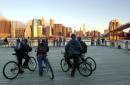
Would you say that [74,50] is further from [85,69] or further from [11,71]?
[11,71]

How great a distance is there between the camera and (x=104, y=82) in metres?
12.6

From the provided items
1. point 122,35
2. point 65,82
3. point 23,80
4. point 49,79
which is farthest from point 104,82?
point 122,35

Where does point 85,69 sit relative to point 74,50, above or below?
below

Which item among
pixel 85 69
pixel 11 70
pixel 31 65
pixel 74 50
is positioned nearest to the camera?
pixel 11 70

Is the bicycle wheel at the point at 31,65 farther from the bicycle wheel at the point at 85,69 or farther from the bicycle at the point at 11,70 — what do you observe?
the bicycle wheel at the point at 85,69

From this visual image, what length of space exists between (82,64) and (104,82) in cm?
200

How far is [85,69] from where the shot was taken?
14.5 m

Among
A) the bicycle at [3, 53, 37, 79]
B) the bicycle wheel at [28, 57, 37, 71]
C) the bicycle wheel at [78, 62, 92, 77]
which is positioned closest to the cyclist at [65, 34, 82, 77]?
the bicycle wheel at [78, 62, 92, 77]

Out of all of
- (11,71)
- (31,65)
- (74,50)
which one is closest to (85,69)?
(74,50)

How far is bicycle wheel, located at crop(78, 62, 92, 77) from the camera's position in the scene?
14380mm

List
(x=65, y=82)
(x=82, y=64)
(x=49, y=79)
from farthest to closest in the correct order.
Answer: (x=82, y=64) → (x=49, y=79) → (x=65, y=82)

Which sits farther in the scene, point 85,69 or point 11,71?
point 85,69

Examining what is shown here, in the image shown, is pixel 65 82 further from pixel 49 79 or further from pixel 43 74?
pixel 43 74

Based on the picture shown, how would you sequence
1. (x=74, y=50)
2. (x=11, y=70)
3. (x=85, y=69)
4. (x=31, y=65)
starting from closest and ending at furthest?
(x=11, y=70)
(x=74, y=50)
(x=85, y=69)
(x=31, y=65)
